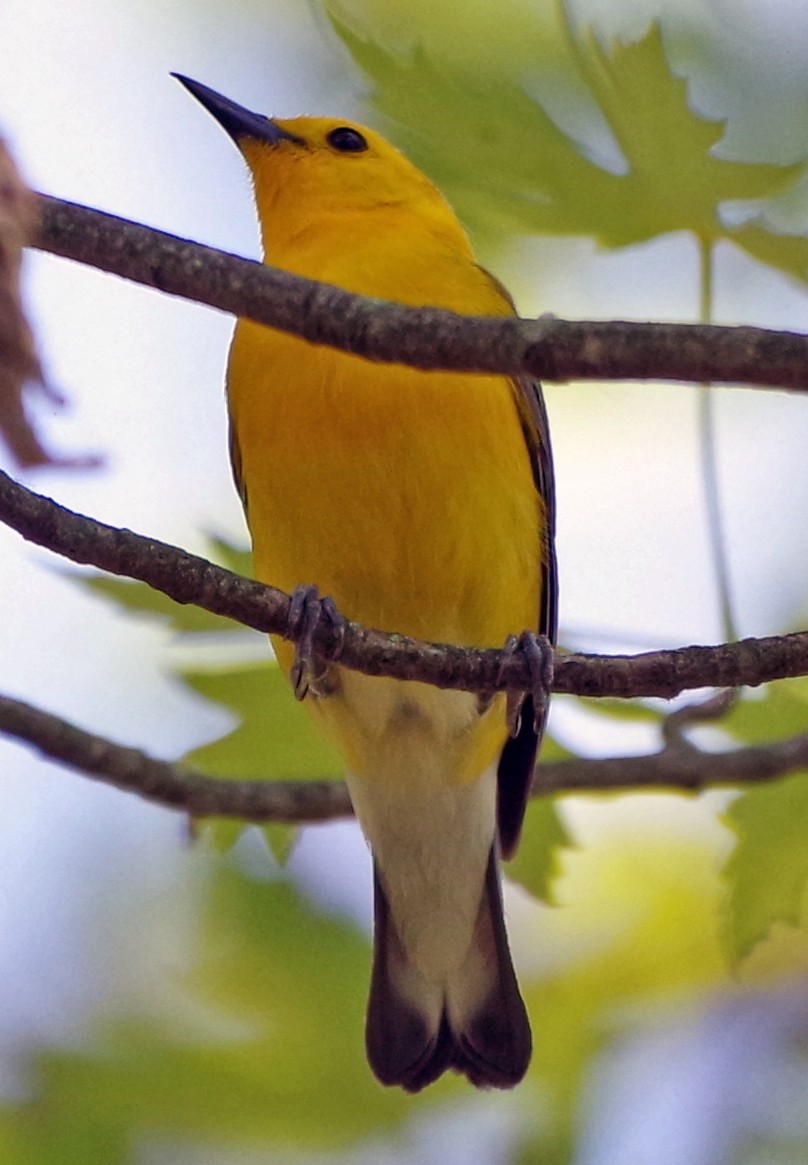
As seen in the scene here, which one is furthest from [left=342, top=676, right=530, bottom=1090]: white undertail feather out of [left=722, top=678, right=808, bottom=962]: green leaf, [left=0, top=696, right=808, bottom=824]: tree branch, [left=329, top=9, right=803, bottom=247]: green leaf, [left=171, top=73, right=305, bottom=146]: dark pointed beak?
[left=171, top=73, right=305, bottom=146]: dark pointed beak

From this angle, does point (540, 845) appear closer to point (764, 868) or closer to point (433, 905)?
point (433, 905)

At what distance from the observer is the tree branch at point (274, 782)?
430 centimetres

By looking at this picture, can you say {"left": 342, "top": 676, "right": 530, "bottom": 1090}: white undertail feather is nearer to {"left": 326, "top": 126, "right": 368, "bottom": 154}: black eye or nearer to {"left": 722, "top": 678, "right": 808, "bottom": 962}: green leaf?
{"left": 722, "top": 678, "right": 808, "bottom": 962}: green leaf

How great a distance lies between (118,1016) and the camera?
16.4 ft

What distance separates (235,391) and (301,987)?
1.91 meters

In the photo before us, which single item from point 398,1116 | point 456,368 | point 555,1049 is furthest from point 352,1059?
point 456,368

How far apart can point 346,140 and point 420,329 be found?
3757mm

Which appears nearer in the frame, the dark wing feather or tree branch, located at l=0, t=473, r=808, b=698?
tree branch, located at l=0, t=473, r=808, b=698

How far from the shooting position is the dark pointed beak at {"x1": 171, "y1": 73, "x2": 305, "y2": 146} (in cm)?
563

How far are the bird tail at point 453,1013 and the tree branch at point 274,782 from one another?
30.4 inches

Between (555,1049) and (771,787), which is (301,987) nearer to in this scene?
(555,1049)

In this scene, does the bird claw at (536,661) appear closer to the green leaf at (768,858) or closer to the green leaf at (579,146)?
the green leaf at (768,858)

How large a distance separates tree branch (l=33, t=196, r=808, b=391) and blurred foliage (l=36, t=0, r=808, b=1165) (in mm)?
1356

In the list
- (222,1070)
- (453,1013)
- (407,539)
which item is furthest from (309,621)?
(453,1013)
